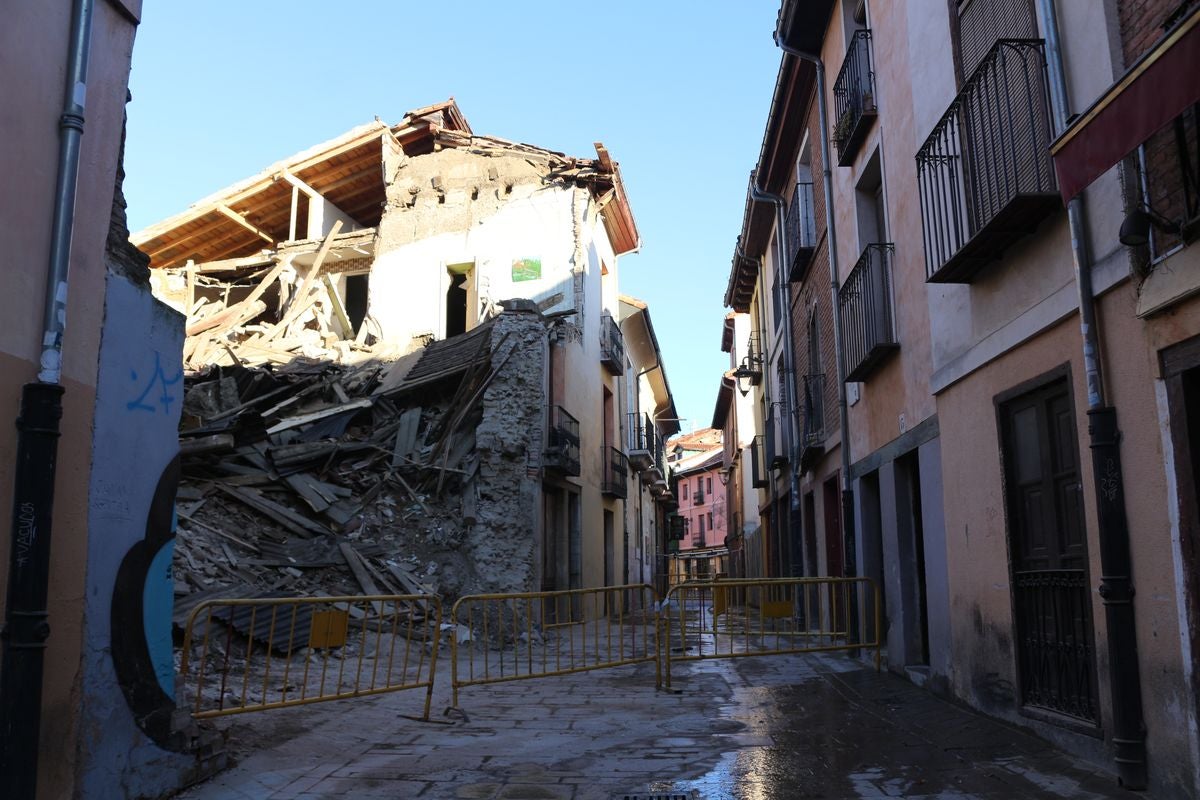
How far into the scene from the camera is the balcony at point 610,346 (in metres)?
24.0

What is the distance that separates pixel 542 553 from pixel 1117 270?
1313 cm

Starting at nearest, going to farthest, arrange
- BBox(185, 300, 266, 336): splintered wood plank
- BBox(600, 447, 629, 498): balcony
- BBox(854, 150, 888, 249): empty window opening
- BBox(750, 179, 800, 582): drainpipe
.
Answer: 1. BBox(854, 150, 888, 249): empty window opening
2. BBox(750, 179, 800, 582): drainpipe
3. BBox(185, 300, 266, 336): splintered wood plank
4. BBox(600, 447, 629, 498): balcony

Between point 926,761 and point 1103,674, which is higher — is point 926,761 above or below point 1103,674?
below

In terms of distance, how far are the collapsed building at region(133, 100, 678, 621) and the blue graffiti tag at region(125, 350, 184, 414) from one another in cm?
523

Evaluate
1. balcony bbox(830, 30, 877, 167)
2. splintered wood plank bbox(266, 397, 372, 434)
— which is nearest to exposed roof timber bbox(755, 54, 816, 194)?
balcony bbox(830, 30, 877, 167)

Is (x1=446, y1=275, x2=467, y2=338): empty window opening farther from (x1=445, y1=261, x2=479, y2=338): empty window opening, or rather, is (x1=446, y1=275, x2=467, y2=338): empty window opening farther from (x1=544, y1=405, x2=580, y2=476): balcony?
(x1=544, y1=405, x2=580, y2=476): balcony

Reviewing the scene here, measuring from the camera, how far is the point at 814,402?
14828mm

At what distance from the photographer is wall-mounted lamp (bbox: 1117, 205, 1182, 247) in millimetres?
4316

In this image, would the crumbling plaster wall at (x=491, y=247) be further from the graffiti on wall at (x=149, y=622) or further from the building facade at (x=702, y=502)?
the building facade at (x=702, y=502)

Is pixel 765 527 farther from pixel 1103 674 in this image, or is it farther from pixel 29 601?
pixel 29 601

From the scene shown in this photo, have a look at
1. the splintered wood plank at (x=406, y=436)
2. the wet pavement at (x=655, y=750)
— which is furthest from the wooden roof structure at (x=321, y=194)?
the wet pavement at (x=655, y=750)

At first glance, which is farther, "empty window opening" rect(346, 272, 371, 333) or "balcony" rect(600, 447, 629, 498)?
"balcony" rect(600, 447, 629, 498)

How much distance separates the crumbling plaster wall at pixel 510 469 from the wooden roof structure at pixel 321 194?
21.2 feet

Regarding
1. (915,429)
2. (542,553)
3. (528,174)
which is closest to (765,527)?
(542,553)
